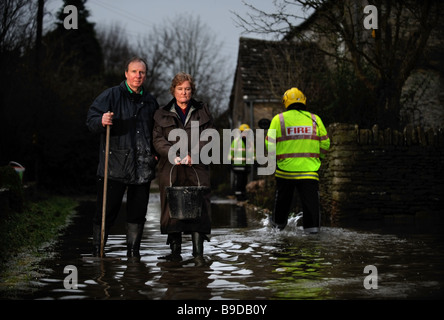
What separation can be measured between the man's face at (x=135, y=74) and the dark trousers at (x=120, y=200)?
1.14 m

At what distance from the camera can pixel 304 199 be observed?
9445mm

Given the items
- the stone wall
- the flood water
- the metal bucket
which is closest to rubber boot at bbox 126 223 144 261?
the flood water

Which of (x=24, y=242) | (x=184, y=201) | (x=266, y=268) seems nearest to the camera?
(x=266, y=268)

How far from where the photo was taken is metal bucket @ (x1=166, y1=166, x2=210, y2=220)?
24.3ft

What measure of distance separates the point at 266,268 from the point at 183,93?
228 cm

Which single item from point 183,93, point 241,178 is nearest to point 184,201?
point 183,93

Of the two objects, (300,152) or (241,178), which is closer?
(300,152)

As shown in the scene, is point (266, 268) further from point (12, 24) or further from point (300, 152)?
point (12, 24)

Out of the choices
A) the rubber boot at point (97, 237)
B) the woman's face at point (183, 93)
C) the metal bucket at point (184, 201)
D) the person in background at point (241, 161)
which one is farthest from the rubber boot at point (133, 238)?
the person in background at point (241, 161)

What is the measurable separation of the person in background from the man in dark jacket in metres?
12.4

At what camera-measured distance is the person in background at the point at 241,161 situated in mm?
20281

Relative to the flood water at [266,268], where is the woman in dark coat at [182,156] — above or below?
above

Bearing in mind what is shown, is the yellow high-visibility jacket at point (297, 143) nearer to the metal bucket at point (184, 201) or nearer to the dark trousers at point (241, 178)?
the metal bucket at point (184, 201)
